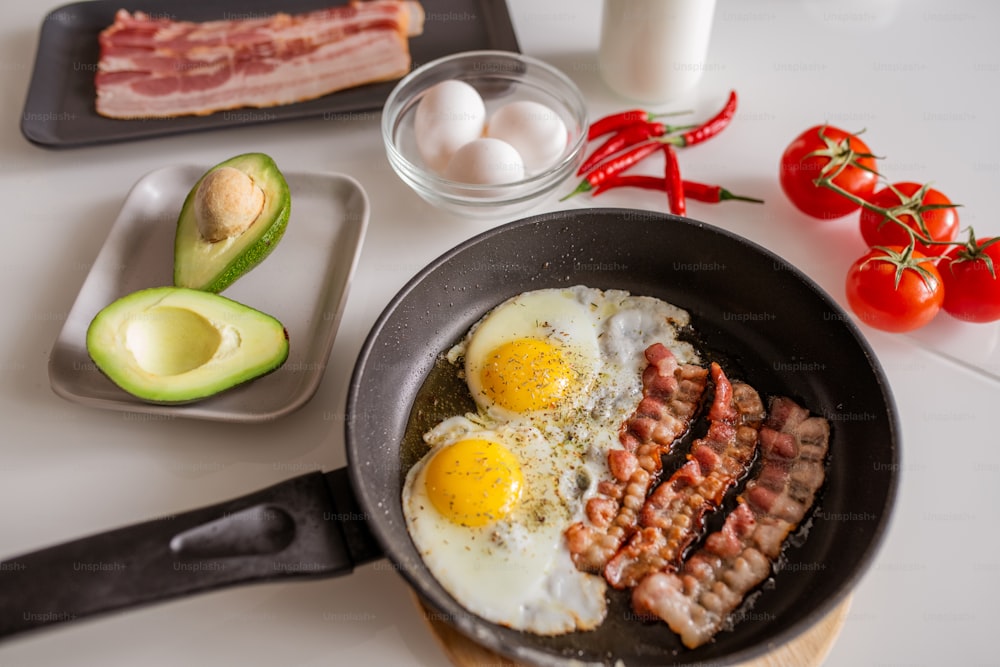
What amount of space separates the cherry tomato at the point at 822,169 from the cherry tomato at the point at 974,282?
0.85 ft

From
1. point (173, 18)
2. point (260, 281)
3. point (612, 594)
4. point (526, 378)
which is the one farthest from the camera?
point (173, 18)

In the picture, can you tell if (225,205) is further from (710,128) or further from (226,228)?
(710,128)

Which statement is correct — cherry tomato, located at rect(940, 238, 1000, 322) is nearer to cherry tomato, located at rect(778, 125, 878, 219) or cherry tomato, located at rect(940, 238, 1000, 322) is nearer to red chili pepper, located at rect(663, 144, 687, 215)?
cherry tomato, located at rect(778, 125, 878, 219)

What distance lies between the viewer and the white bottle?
6.72ft

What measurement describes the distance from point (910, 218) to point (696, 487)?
0.84 m

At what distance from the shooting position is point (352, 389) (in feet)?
4.78

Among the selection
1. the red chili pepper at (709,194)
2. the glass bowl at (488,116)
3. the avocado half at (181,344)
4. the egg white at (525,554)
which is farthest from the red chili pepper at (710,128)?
the avocado half at (181,344)

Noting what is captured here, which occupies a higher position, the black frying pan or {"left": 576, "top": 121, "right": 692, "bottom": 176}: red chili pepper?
{"left": 576, "top": 121, "right": 692, "bottom": 176}: red chili pepper

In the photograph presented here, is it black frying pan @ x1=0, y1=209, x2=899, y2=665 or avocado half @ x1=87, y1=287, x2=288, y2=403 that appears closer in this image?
black frying pan @ x1=0, y1=209, x2=899, y2=665

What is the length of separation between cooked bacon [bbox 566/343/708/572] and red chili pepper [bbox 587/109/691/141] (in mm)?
726

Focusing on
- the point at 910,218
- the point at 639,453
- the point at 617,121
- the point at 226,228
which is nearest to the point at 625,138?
the point at 617,121

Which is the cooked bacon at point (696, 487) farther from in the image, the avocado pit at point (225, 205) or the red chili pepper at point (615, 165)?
the avocado pit at point (225, 205)

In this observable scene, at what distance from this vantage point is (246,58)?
2318 mm

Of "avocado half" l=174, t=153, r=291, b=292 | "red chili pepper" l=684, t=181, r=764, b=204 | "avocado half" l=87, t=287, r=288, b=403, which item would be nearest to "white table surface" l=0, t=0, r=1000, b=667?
"red chili pepper" l=684, t=181, r=764, b=204
